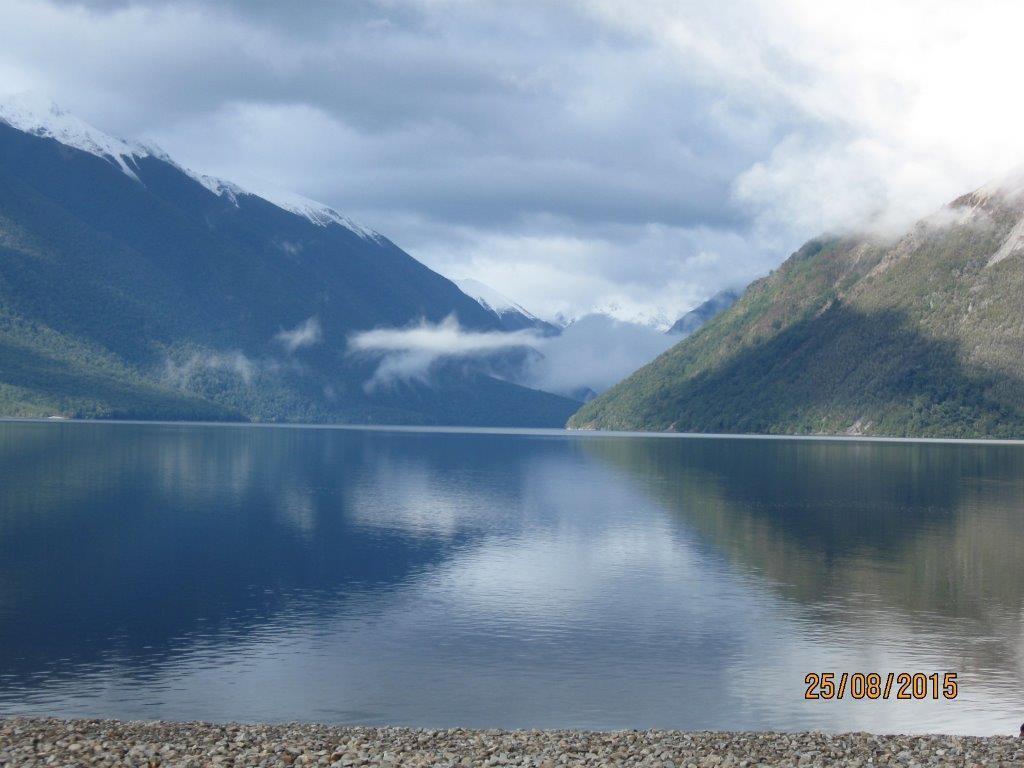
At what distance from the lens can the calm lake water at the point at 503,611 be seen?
43469mm

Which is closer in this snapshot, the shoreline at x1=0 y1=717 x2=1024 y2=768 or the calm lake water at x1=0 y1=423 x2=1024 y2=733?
the shoreline at x1=0 y1=717 x2=1024 y2=768

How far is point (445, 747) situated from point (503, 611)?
28.3m

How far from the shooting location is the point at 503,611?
63000 mm

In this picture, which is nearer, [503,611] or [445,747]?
[445,747]

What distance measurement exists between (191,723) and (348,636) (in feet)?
58.1

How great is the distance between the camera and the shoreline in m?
32.6

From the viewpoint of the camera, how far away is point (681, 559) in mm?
84812

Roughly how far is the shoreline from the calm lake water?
11.9 ft

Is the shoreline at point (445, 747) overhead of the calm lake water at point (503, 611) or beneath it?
overhead

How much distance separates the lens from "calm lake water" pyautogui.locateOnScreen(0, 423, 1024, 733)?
1711 inches

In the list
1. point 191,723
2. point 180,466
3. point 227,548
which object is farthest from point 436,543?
point 180,466

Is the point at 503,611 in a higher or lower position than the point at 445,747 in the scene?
lower

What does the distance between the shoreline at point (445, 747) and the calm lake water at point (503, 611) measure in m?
3.63

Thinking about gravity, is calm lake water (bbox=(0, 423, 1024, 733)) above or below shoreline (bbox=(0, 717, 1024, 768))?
below
